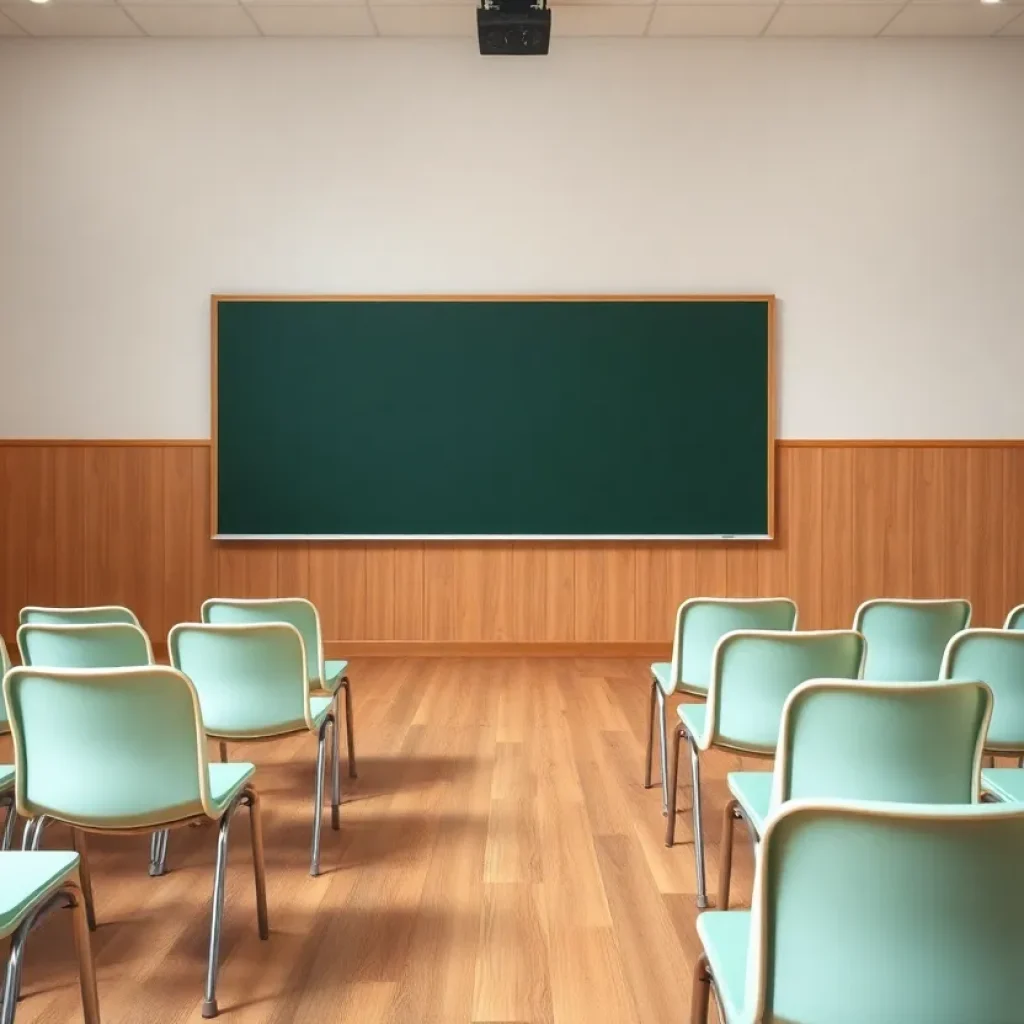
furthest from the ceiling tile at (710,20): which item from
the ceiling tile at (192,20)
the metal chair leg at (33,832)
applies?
the metal chair leg at (33,832)

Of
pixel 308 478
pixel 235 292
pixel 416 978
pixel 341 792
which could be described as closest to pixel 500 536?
pixel 308 478

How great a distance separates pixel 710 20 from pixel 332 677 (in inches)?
228

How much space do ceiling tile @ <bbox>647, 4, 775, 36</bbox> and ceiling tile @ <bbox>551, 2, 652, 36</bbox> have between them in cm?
11

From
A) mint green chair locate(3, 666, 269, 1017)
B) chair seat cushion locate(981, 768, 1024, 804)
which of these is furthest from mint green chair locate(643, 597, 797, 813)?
mint green chair locate(3, 666, 269, 1017)

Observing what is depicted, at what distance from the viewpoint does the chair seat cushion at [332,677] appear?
390cm

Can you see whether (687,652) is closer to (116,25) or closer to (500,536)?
(500,536)

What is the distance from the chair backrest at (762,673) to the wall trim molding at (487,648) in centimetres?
424

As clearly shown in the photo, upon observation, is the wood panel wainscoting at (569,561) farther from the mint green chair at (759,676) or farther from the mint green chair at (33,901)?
the mint green chair at (33,901)

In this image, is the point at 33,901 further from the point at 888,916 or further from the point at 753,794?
the point at 753,794

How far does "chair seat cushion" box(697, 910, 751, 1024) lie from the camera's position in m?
1.56

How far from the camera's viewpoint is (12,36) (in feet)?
24.1

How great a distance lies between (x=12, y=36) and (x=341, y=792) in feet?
22.0

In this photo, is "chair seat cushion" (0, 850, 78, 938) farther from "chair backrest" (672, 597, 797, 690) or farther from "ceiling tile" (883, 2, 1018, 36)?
"ceiling tile" (883, 2, 1018, 36)

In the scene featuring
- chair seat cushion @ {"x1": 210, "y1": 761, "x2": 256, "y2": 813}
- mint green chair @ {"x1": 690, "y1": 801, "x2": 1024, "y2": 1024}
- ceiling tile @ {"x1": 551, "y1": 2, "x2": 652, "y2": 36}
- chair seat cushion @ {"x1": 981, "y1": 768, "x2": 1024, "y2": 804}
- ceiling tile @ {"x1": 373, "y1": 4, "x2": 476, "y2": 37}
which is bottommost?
chair seat cushion @ {"x1": 210, "y1": 761, "x2": 256, "y2": 813}
